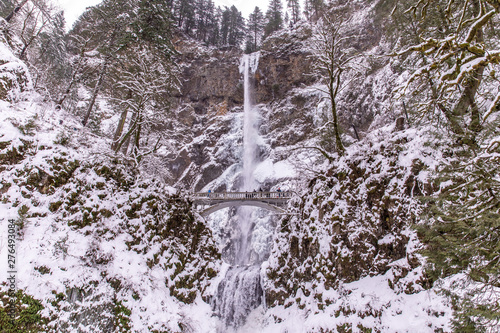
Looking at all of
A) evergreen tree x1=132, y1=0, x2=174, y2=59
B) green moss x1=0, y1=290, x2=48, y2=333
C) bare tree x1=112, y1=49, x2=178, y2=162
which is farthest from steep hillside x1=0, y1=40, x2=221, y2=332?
evergreen tree x1=132, y1=0, x2=174, y2=59

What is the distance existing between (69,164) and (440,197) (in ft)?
39.2

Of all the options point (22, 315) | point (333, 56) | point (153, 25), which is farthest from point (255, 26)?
point (22, 315)

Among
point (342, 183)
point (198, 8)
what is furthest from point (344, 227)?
point (198, 8)

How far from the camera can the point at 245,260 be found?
28.0 metres

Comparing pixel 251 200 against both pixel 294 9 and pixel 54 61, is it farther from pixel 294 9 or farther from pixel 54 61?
pixel 294 9

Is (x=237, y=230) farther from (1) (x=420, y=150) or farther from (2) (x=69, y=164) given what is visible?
(1) (x=420, y=150)

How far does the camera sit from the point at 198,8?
51.7 metres

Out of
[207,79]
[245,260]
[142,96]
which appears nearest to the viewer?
[142,96]

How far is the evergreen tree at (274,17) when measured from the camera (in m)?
46.4

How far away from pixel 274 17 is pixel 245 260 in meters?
45.6

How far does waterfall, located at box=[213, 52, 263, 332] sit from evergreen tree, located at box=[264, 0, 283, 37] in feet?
23.5

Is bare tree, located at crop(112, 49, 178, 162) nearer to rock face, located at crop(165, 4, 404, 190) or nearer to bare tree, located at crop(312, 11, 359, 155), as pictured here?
bare tree, located at crop(312, 11, 359, 155)

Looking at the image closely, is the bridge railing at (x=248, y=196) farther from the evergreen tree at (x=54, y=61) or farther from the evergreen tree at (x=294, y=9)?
the evergreen tree at (x=294, y=9)

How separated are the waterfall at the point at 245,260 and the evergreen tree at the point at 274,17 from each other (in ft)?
23.5
